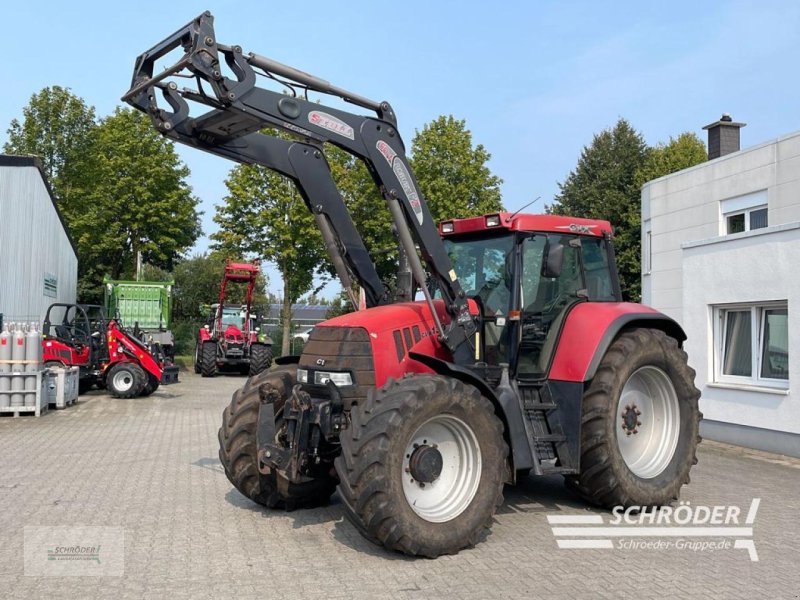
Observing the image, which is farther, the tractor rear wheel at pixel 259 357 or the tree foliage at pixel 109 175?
the tree foliage at pixel 109 175

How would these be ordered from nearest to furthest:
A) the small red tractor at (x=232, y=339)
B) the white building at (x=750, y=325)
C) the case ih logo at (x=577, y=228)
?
1. the case ih logo at (x=577, y=228)
2. the white building at (x=750, y=325)
3. the small red tractor at (x=232, y=339)

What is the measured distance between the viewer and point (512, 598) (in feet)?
14.4

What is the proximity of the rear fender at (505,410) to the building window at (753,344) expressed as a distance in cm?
564

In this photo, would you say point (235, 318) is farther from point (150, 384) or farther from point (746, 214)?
point (746, 214)

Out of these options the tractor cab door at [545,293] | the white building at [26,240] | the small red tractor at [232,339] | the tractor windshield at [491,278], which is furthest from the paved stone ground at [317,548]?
the small red tractor at [232,339]

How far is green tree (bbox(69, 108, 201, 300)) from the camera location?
91.0 feet

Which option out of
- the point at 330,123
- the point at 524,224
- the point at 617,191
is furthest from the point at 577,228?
the point at 617,191

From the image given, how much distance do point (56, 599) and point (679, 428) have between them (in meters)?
5.24

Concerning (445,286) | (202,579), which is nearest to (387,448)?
(202,579)

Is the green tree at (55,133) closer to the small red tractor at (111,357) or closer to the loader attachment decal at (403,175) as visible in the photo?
the small red tractor at (111,357)

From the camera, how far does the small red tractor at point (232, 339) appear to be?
904 inches

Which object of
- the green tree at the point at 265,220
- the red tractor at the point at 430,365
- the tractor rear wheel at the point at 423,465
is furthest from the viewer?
the green tree at the point at 265,220

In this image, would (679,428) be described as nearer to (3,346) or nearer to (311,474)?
(311,474)

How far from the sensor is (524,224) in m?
6.40
